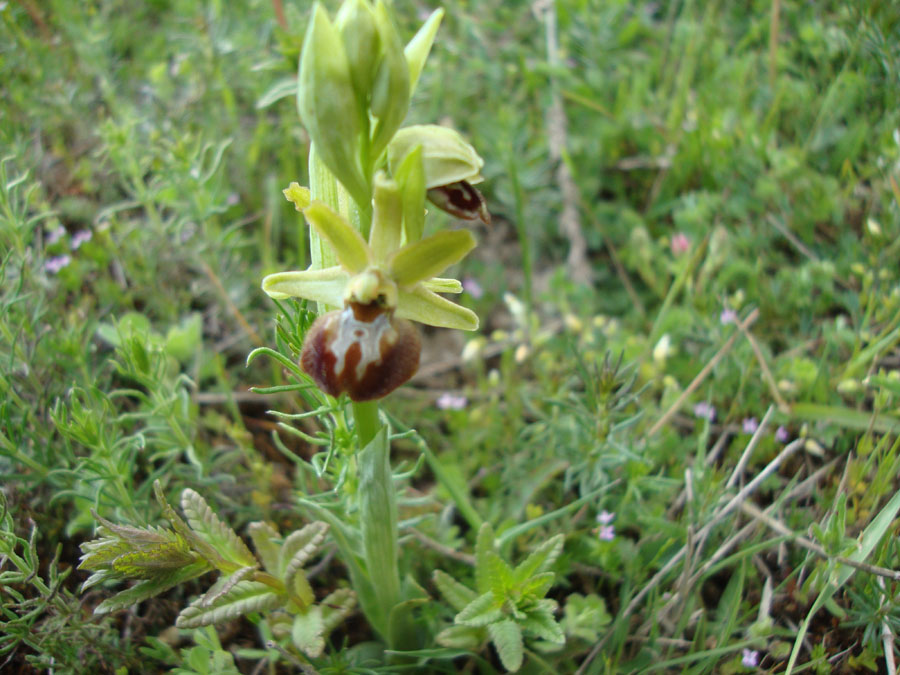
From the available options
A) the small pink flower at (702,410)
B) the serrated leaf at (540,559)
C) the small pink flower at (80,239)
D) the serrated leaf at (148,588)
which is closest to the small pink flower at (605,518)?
the serrated leaf at (540,559)

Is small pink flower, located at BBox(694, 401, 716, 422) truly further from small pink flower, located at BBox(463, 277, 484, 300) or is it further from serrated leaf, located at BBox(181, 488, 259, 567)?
serrated leaf, located at BBox(181, 488, 259, 567)

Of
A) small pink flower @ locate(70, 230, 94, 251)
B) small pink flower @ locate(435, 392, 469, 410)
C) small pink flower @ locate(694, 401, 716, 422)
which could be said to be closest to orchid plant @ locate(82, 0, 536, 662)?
small pink flower @ locate(435, 392, 469, 410)

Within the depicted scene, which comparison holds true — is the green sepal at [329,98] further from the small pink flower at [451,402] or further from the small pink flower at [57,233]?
the small pink flower at [57,233]

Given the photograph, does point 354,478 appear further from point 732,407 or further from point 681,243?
point 681,243

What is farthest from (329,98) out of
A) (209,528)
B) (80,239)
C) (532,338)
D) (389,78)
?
(80,239)

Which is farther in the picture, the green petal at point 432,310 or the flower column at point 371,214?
the green petal at point 432,310

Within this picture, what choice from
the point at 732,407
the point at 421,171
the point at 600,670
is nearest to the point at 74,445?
the point at 421,171
